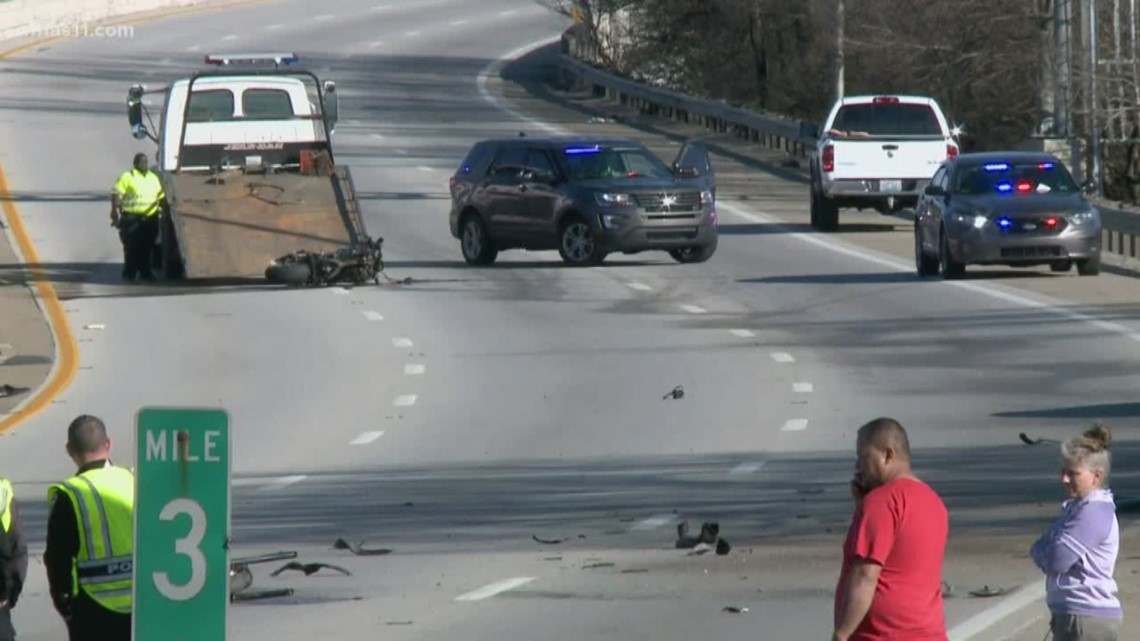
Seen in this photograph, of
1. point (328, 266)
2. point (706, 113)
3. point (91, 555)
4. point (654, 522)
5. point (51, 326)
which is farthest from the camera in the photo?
point (706, 113)

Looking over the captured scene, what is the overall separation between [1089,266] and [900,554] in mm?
22595

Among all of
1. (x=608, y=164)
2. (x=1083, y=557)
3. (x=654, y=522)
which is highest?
(x=1083, y=557)

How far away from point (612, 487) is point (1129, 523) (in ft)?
13.1

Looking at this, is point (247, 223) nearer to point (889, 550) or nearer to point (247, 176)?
point (247, 176)

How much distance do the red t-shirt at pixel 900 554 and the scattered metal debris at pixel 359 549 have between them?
7.21 m

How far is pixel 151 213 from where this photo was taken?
31312mm

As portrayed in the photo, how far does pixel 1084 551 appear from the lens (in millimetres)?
8367

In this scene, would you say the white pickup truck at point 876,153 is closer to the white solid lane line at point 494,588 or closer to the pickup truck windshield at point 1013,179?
the pickup truck windshield at point 1013,179

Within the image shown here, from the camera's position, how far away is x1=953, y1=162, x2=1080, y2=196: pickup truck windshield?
96.3 ft

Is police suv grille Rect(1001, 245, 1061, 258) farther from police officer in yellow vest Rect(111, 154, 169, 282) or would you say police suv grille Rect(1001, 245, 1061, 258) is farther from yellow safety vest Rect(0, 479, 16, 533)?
yellow safety vest Rect(0, 479, 16, 533)

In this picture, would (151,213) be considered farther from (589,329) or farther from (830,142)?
(830,142)

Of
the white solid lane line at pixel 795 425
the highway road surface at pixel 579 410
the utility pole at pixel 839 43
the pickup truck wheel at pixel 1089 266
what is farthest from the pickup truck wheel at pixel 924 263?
the utility pole at pixel 839 43

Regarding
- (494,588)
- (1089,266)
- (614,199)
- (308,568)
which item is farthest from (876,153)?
(494,588)

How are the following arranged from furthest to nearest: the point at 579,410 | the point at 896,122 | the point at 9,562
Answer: the point at 896,122
the point at 579,410
the point at 9,562
